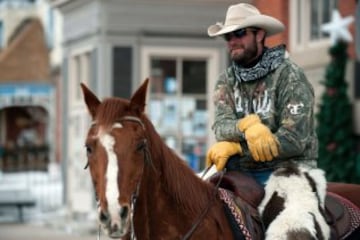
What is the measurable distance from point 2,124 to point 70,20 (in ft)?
95.6

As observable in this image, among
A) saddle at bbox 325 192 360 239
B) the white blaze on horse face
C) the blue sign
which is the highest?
the blue sign

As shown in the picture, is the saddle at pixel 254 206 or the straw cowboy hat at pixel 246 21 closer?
the saddle at pixel 254 206

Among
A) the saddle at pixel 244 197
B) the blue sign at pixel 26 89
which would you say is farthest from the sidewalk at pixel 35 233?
the blue sign at pixel 26 89

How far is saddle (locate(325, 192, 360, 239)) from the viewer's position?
18.7ft

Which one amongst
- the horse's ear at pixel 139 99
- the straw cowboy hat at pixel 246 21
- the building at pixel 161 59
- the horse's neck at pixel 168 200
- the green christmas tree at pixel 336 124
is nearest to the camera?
the horse's ear at pixel 139 99

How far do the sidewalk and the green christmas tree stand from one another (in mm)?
4956

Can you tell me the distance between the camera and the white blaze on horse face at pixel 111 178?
440 cm

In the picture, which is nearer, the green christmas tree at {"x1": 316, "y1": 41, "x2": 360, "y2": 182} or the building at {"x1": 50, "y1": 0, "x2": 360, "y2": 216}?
the green christmas tree at {"x1": 316, "y1": 41, "x2": 360, "y2": 182}

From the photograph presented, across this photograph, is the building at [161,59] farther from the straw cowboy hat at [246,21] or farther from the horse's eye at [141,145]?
the horse's eye at [141,145]

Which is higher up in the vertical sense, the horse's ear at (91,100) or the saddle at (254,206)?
the horse's ear at (91,100)

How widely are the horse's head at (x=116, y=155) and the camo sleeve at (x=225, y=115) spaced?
0.92 m

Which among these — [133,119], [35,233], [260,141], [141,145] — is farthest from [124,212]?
[35,233]

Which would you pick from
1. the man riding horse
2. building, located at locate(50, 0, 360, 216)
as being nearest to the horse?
the man riding horse

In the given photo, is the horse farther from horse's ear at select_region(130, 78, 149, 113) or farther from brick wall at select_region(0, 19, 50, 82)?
brick wall at select_region(0, 19, 50, 82)
